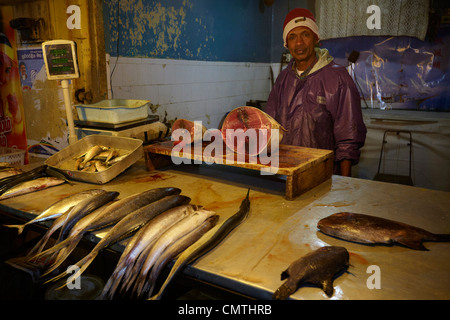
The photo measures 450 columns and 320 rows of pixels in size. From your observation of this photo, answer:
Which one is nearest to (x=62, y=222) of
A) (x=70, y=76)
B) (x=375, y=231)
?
(x=70, y=76)

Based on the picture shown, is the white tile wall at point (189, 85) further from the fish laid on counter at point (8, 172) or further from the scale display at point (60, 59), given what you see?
the fish laid on counter at point (8, 172)

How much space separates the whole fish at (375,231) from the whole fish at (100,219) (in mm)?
1051

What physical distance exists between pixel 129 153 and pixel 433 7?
6.01 m

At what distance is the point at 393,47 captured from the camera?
6293mm

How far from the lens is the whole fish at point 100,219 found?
170cm

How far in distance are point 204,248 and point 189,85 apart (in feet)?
13.9

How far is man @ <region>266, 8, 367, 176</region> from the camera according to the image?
11.7 ft

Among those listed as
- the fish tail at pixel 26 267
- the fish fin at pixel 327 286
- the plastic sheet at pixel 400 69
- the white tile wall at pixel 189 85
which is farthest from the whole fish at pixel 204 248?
the plastic sheet at pixel 400 69

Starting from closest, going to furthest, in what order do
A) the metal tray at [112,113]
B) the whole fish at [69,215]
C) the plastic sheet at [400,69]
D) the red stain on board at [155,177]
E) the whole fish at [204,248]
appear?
the whole fish at [204,248] < the whole fish at [69,215] < the red stain on board at [155,177] < the metal tray at [112,113] < the plastic sheet at [400,69]

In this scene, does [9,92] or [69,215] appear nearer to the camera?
[69,215]

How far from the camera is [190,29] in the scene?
5371 mm

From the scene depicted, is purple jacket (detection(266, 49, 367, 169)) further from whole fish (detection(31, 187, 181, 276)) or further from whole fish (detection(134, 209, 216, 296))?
whole fish (detection(134, 209, 216, 296))

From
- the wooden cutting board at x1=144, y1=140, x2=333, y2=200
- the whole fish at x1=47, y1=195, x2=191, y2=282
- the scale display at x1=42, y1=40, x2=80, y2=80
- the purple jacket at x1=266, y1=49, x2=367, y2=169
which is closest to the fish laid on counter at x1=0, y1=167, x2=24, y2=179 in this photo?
the scale display at x1=42, y1=40, x2=80, y2=80

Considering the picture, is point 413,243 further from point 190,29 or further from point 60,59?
point 190,29
